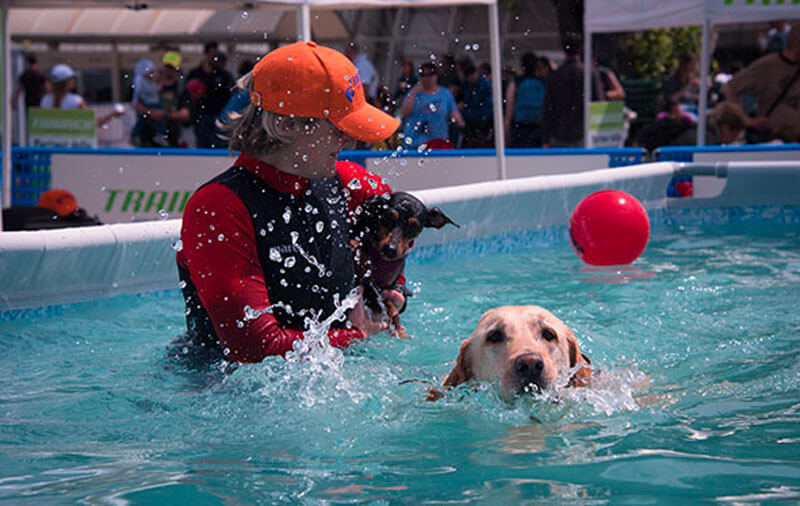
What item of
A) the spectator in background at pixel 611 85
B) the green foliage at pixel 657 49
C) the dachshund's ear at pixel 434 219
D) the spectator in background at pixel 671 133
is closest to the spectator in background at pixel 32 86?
the spectator in background at pixel 611 85

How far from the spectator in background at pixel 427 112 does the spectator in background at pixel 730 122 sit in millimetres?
3248

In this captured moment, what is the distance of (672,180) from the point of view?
1040 cm

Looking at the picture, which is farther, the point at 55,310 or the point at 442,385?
the point at 55,310

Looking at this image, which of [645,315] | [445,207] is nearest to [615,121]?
[445,207]

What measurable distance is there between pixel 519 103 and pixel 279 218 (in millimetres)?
10359

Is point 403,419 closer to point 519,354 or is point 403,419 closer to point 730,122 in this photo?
point 519,354

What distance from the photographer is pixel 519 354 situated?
12.5ft

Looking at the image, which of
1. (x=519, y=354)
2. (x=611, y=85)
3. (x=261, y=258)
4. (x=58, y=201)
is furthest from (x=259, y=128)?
(x=611, y=85)

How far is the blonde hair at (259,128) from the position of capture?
4.06 m

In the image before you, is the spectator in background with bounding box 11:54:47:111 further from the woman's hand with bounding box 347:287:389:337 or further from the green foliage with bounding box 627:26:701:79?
the woman's hand with bounding box 347:287:389:337

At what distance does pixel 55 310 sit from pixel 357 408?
2794 millimetres

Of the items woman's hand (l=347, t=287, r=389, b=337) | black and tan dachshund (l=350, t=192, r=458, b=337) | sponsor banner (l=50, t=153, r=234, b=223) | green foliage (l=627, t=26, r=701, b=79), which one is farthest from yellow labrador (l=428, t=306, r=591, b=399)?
green foliage (l=627, t=26, r=701, b=79)

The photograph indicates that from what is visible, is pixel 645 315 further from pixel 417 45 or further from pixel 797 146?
pixel 417 45

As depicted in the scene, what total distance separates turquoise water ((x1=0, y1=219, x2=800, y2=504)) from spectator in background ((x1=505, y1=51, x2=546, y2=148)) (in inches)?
325
